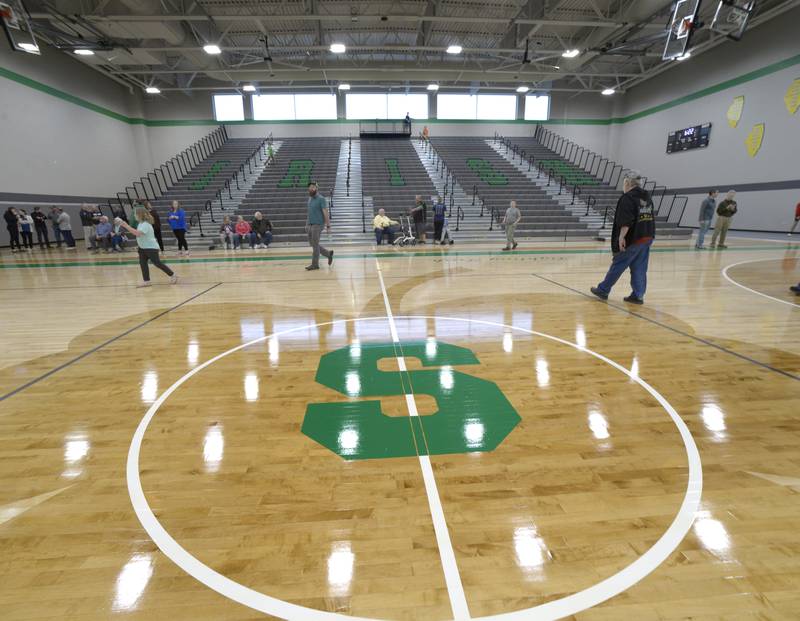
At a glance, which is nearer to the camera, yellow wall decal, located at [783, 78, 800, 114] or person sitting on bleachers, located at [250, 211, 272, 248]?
yellow wall decal, located at [783, 78, 800, 114]

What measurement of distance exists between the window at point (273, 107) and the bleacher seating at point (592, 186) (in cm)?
1472

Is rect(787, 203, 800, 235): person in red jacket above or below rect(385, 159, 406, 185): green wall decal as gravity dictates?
below

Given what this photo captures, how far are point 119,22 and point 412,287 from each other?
49.9 feet

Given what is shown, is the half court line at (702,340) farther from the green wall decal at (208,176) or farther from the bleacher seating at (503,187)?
the green wall decal at (208,176)

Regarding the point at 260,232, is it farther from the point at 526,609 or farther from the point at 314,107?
the point at 314,107

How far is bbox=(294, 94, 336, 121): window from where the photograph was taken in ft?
85.1

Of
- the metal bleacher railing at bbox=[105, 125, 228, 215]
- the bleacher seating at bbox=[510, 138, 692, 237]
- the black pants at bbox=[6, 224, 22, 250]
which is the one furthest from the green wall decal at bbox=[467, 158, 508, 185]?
the black pants at bbox=[6, 224, 22, 250]

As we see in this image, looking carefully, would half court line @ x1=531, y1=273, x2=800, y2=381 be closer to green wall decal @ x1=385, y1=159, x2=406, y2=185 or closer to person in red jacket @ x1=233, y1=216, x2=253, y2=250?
person in red jacket @ x1=233, y1=216, x2=253, y2=250

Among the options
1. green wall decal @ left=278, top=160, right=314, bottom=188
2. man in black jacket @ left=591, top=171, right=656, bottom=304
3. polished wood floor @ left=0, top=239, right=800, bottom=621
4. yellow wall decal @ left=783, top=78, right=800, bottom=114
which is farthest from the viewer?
green wall decal @ left=278, top=160, right=314, bottom=188

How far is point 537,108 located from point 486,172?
861 centimetres

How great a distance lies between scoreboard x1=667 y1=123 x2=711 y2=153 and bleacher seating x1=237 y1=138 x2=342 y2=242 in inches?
687

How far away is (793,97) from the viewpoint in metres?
14.6

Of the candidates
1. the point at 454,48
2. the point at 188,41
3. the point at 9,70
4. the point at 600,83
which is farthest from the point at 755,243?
the point at 9,70

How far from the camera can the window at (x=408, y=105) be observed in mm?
26250
